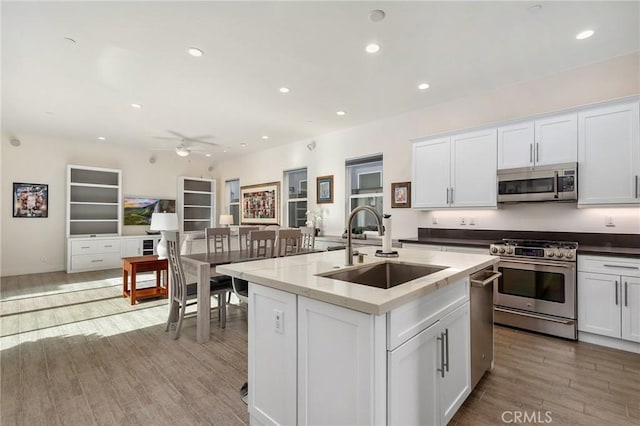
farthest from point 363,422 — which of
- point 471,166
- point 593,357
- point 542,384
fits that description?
point 471,166

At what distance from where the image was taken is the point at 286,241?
12.6 ft

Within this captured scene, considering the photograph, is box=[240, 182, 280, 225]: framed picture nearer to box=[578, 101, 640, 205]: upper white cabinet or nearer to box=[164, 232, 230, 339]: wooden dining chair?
box=[164, 232, 230, 339]: wooden dining chair

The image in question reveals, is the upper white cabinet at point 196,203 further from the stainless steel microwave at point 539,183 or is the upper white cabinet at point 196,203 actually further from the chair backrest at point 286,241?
the stainless steel microwave at point 539,183

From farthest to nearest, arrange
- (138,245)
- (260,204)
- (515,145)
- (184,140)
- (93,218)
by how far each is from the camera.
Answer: (260,204) < (138,245) < (93,218) < (184,140) < (515,145)

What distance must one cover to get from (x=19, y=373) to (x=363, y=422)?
2.87 metres

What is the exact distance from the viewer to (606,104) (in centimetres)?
294

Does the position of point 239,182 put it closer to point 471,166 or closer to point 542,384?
point 471,166

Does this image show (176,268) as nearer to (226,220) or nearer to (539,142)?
(539,142)

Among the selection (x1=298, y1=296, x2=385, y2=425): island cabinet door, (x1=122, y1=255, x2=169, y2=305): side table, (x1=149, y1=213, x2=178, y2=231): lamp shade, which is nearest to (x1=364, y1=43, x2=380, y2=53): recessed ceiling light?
(x1=298, y1=296, x2=385, y2=425): island cabinet door

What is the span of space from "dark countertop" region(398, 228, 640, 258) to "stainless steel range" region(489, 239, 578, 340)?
8.2 inches

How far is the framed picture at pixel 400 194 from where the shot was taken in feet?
15.6

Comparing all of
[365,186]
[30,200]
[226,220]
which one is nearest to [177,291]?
[365,186]

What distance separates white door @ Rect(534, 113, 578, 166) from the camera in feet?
10.3

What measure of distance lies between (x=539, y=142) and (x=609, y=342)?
6.83 ft
